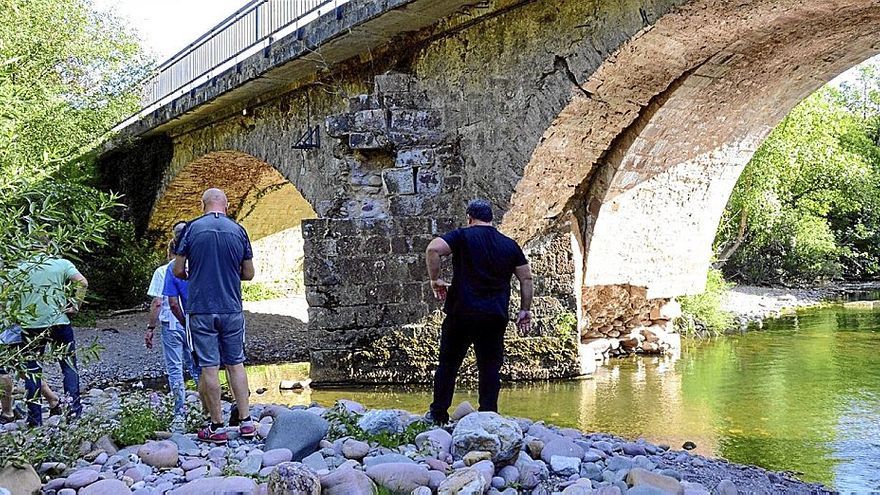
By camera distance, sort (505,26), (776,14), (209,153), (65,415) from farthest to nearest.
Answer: (209,153) → (505,26) → (776,14) → (65,415)

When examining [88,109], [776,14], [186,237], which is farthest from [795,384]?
[88,109]

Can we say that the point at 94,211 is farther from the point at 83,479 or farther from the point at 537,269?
the point at 537,269

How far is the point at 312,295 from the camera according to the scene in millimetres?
8789

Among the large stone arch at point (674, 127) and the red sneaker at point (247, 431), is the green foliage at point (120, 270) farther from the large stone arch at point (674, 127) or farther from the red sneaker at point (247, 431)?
the red sneaker at point (247, 431)

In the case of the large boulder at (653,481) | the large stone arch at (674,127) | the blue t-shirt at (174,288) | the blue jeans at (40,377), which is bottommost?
the large boulder at (653,481)

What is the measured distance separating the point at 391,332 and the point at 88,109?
8.96 metres

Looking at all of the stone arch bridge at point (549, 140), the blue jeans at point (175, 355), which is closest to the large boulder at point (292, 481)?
the blue jeans at point (175, 355)

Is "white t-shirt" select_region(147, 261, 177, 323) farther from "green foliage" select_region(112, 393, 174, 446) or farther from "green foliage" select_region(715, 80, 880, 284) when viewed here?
"green foliage" select_region(715, 80, 880, 284)

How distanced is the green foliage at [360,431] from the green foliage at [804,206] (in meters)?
16.5

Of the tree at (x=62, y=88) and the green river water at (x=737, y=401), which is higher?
the tree at (x=62, y=88)

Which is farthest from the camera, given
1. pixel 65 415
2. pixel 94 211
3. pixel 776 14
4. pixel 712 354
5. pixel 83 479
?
pixel 712 354

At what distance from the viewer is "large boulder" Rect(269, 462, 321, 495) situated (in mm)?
3561

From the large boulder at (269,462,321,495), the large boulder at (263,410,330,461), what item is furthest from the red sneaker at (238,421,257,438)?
the large boulder at (269,462,321,495)

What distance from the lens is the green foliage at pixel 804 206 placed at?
66.8 ft
